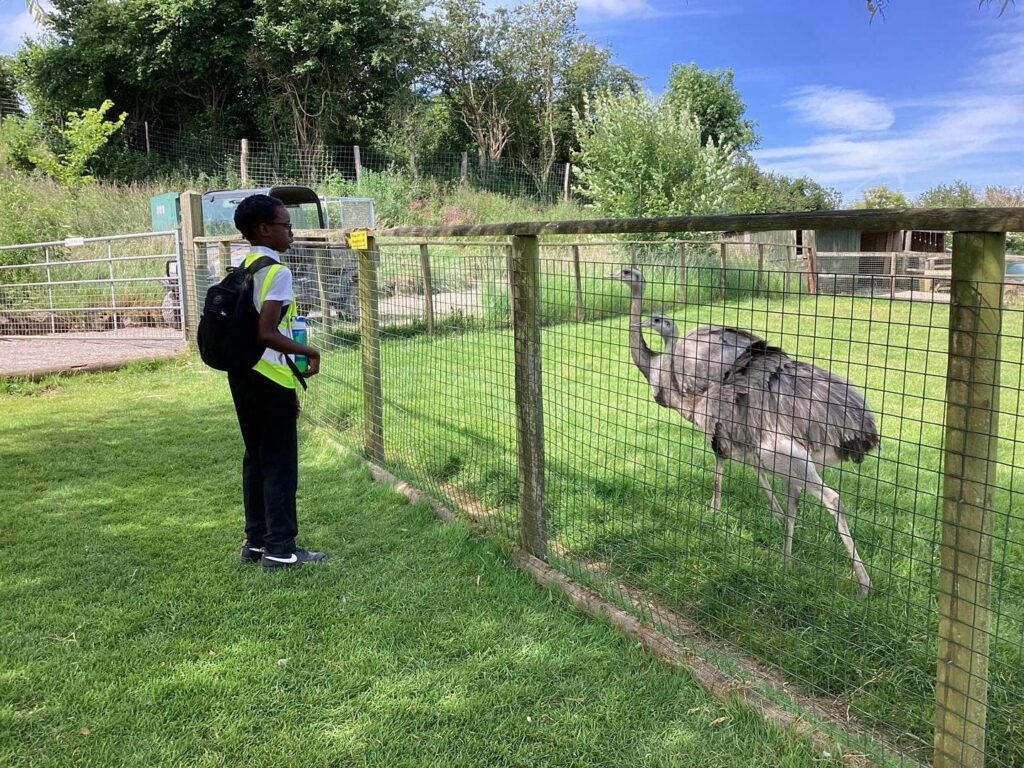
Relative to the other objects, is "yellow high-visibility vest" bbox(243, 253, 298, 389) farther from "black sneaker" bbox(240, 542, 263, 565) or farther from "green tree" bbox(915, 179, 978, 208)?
"green tree" bbox(915, 179, 978, 208)

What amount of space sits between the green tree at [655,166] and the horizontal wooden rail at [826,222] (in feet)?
56.7

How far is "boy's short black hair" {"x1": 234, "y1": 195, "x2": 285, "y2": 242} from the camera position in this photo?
371 cm

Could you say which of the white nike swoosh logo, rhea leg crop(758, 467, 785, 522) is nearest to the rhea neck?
rhea leg crop(758, 467, 785, 522)

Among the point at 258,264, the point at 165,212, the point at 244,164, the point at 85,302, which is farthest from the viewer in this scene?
the point at 244,164

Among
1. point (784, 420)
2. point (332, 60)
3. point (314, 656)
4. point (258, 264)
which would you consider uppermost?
point (332, 60)

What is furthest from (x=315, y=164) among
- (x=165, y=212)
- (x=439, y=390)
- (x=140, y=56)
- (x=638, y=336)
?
(x=638, y=336)

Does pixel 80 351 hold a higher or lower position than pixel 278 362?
lower

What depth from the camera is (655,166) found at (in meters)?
20.4

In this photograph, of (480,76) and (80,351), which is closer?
(80,351)

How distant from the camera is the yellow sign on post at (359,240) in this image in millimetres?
5113

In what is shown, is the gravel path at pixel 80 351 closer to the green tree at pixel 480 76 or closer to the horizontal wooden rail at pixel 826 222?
the horizontal wooden rail at pixel 826 222

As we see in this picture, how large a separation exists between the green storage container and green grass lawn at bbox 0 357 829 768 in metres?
11.4

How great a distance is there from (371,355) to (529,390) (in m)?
A: 1.95

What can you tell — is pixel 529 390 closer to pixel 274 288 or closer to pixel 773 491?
pixel 274 288
